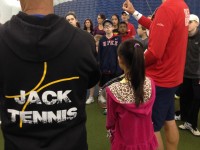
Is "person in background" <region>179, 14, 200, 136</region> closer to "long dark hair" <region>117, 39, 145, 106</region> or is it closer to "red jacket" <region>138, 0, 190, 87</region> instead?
"red jacket" <region>138, 0, 190, 87</region>

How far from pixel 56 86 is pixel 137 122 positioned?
938 millimetres

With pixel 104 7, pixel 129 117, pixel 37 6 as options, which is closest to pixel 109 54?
pixel 129 117

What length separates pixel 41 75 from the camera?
934mm

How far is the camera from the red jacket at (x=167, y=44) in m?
1.79

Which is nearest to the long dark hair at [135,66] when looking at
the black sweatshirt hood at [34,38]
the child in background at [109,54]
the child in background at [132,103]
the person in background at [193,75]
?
the child in background at [132,103]

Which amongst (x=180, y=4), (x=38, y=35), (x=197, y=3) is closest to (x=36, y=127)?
(x=38, y=35)

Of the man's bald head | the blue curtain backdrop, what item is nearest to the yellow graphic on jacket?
the man's bald head

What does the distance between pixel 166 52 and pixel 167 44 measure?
0.19 feet

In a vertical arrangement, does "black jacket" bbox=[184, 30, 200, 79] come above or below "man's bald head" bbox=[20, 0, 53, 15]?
below

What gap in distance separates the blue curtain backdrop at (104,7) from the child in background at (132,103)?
545 cm

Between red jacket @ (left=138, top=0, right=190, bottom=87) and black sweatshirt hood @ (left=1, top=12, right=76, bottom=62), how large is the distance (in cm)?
99

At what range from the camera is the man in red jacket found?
179 cm

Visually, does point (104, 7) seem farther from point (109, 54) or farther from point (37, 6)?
point (37, 6)

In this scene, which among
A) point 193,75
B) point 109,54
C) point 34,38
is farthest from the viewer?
point 109,54
